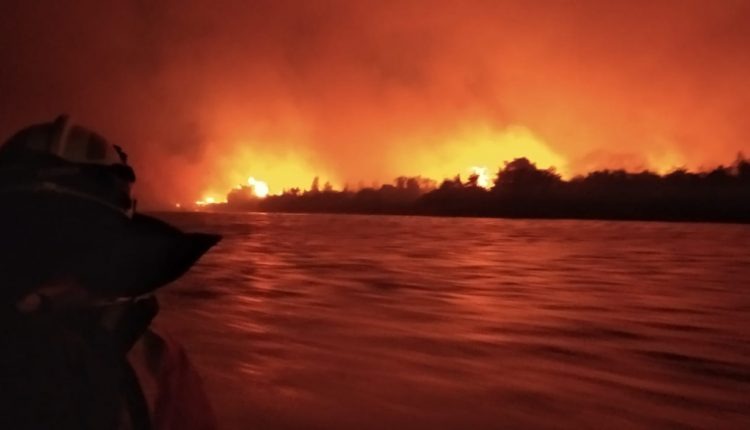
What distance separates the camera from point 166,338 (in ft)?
7.39

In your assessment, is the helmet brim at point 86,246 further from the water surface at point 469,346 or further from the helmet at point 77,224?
the water surface at point 469,346

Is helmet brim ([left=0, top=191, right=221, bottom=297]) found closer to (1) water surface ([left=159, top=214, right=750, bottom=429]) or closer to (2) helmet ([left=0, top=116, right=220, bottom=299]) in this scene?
(2) helmet ([left=0, top=116, right=220, bottom=299])

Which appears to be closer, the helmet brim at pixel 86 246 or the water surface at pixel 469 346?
the helmet brim at pixel 86 246

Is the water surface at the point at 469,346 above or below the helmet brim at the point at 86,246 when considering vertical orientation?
below

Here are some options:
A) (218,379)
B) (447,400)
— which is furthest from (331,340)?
(447,400)

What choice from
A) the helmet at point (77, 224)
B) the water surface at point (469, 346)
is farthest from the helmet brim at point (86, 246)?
the water surface at point (469, 346)

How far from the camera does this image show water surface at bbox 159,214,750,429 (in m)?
6.71

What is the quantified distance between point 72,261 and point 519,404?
554cm

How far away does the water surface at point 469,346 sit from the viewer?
6.71 meters

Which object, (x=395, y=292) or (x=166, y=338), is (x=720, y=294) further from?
(x=166, y=338)

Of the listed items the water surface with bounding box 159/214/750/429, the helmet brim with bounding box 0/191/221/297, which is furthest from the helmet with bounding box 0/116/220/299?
the water surface with bounding box 159/214/750/429

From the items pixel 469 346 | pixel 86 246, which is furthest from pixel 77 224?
pixel 469 346

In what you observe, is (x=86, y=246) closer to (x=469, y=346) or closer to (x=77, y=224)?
(x=77, y=224)

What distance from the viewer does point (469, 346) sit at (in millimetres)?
9562
